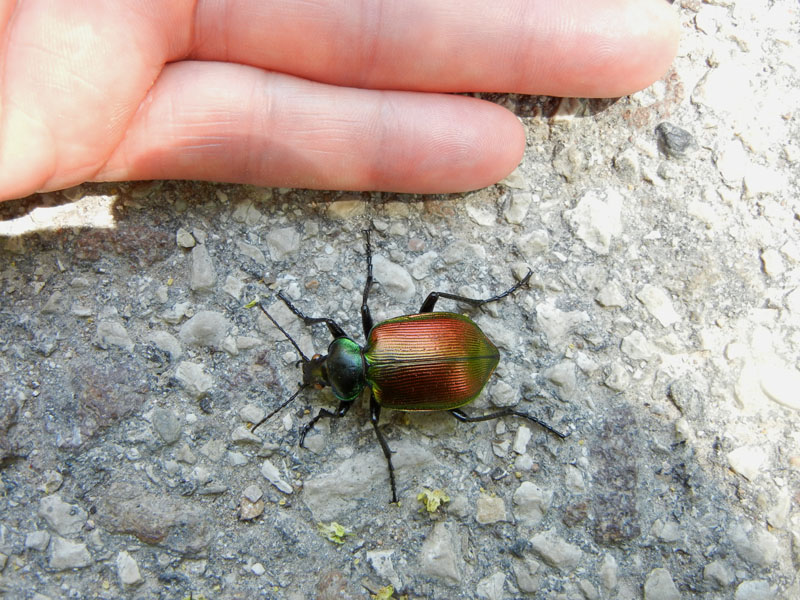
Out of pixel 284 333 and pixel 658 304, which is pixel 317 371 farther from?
pixel 658 304

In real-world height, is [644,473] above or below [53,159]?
below

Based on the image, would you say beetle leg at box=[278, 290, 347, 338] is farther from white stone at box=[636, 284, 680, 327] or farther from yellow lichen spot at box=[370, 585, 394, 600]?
white stone at box=[636, 284, 680, 327]

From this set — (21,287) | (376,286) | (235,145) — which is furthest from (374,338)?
(21,287)

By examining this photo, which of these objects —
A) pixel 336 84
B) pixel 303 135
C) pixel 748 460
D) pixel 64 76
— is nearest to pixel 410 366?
pixel 303 135

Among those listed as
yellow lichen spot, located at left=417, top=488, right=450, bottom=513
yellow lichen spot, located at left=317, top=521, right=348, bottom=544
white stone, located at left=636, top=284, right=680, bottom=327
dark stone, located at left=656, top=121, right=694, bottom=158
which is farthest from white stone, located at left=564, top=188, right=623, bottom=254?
yellow lichen spot, located at left=317, top=521, right=348, bottom=544

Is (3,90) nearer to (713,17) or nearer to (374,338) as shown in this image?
(374,338)

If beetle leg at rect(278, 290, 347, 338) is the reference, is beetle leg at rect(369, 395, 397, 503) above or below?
below

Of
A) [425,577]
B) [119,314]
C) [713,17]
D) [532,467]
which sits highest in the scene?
[713,17]
